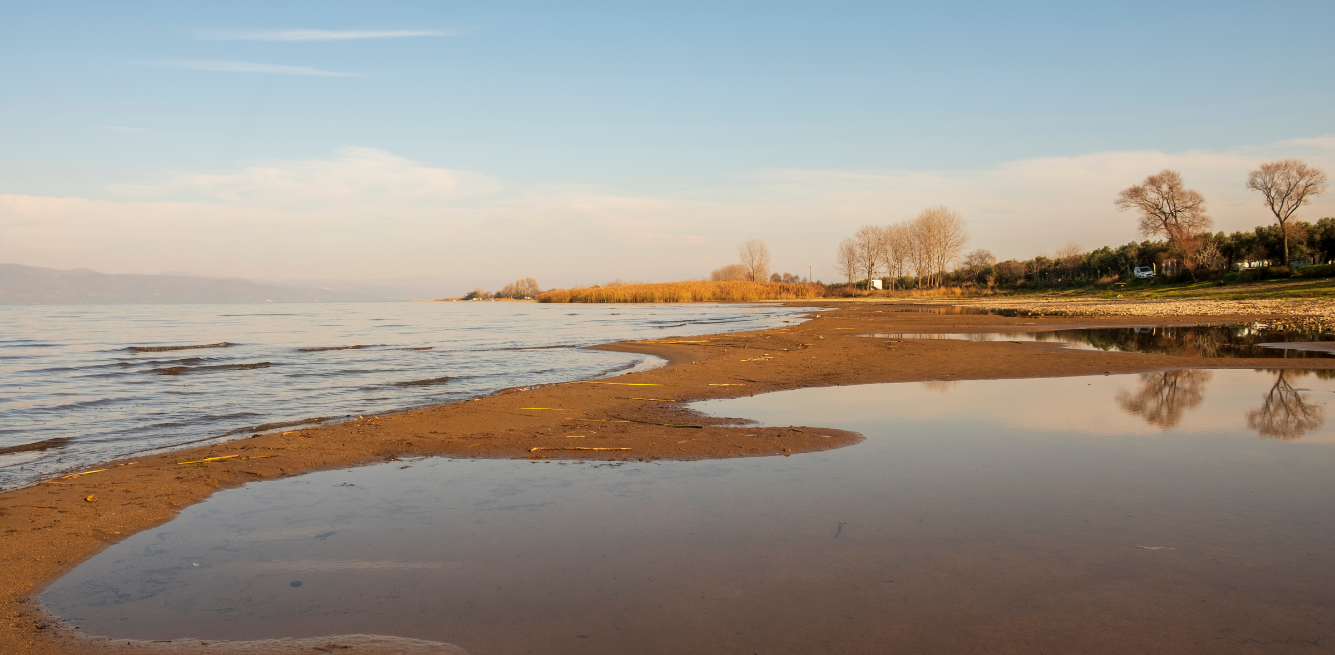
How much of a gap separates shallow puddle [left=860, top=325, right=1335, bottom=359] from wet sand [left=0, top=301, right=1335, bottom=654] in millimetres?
2043

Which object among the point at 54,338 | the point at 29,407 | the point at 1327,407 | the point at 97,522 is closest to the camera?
the point at 97,522

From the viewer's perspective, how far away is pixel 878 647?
3229 millimetres

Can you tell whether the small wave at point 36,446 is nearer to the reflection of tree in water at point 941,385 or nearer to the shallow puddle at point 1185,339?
the reflection of tree in water at point 941,385

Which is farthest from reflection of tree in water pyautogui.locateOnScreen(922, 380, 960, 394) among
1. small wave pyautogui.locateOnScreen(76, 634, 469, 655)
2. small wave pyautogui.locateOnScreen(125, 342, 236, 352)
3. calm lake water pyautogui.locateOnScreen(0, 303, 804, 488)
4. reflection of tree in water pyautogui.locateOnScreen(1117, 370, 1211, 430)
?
small wave pyautogui.locateOnScreen(125, 342, 236, 352)

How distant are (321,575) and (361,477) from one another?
8.47ft

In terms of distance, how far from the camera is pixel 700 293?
3770 inches

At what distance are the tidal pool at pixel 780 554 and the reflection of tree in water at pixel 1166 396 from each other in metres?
1.32

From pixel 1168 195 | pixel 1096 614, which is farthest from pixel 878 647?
pixel 1168 195

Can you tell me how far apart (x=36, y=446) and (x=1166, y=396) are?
1516 centimetres

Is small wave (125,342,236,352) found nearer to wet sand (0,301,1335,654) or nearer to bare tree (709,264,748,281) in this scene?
wet sand (0,301,1335,654)

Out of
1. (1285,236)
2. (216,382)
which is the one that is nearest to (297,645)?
(216,382)

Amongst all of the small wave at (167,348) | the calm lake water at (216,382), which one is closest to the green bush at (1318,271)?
the calm lake water at (216,382)

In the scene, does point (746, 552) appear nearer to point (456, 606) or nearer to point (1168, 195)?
point (456, 606)

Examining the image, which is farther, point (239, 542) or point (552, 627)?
point (239, 542)
